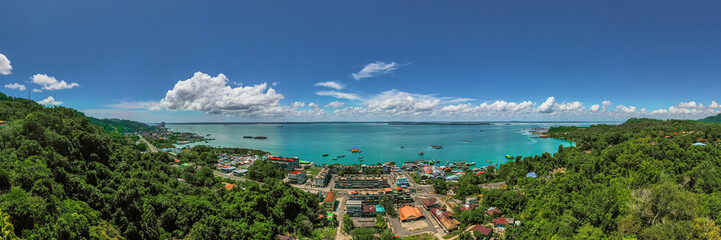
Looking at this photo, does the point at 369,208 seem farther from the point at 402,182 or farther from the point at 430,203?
the point at 402,182

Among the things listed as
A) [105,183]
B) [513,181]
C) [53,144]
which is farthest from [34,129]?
[513,181]

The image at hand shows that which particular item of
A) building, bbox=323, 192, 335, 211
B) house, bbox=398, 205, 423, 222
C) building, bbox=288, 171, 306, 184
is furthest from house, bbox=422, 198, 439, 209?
building, bbox=288, 171, 306, 184

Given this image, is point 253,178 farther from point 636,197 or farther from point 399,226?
point 636,197

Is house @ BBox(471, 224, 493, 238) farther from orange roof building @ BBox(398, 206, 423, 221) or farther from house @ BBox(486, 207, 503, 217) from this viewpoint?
orange roof building @ BBox(398, 206, 423, 221)

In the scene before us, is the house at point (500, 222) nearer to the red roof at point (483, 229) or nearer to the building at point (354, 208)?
the red roof at point (483, 229)

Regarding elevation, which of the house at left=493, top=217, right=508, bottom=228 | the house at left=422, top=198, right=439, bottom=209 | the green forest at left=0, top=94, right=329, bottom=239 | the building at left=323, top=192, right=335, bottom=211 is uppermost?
the green forest at left=0, top=94, right=329, bottom=239

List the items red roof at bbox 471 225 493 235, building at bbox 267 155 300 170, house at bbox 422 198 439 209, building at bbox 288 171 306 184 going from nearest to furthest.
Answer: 1. red roof at bbox 471 225 493 235
2. house at bbox 422 198 439 209
3. building at bbox 288 171 306 184
4. building at bbox 267 155 300 170
